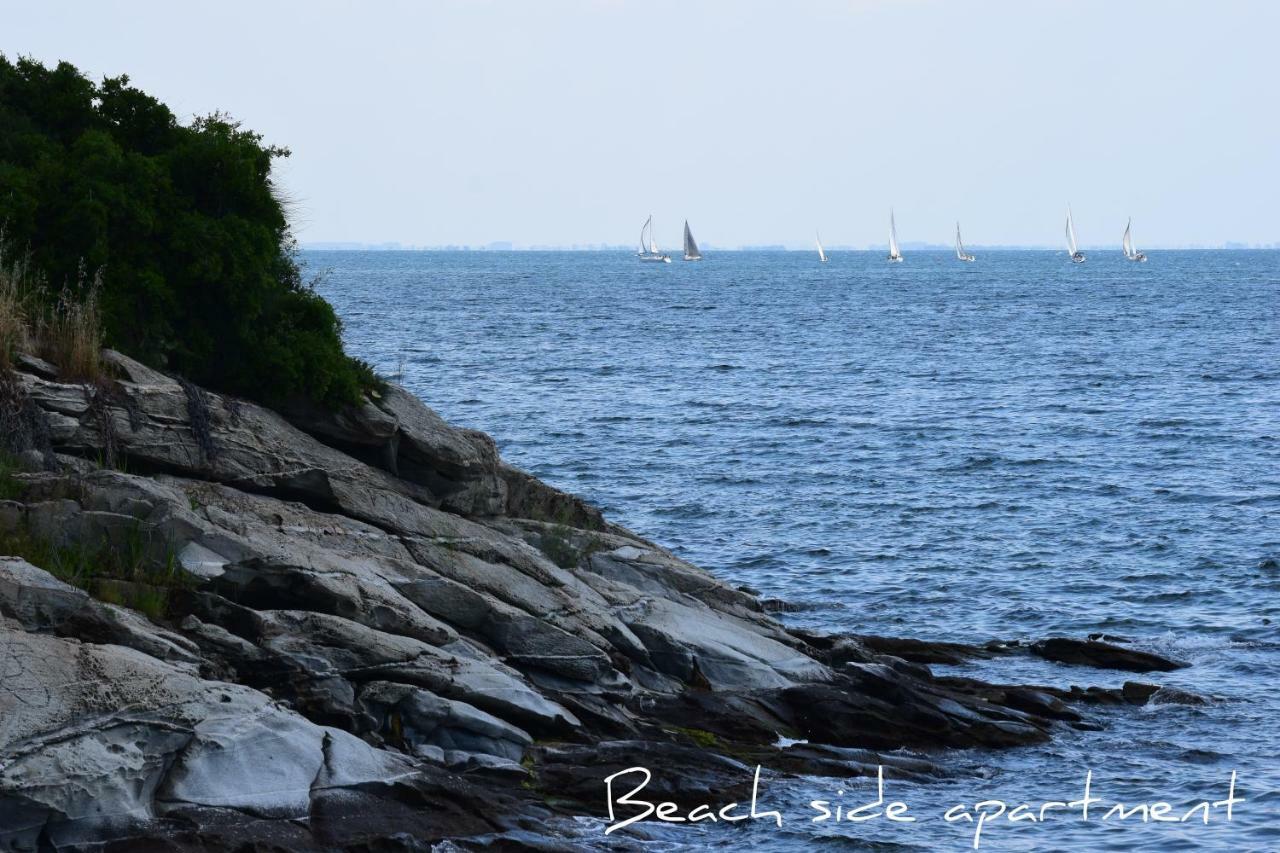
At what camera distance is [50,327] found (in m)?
17.1

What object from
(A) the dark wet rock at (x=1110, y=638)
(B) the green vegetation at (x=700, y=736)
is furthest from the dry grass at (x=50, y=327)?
(A) the dark wet rock at (x=1110, y=638)

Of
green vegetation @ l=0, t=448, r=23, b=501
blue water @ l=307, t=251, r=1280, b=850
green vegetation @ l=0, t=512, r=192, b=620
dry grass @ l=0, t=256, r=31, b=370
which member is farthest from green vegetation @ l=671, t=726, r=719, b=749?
dry grass @ l=0, t=256, r=31, b=370

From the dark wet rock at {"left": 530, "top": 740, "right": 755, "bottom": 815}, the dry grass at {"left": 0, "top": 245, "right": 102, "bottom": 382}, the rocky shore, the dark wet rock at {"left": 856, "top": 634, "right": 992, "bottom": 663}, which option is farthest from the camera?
the dark wet rock at {"left": 856, "top": 634, "right": 992, "bottom": 663}

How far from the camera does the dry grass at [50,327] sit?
658 inches

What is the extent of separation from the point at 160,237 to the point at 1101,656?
14370 mm

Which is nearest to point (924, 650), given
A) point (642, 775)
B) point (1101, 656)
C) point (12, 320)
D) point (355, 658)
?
point (1101, 656)

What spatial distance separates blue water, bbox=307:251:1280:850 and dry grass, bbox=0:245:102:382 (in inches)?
346

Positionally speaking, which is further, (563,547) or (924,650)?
(924,650)

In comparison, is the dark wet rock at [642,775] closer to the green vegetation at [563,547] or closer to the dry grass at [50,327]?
the green vegetation at [563,547]

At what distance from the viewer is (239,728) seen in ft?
39.0

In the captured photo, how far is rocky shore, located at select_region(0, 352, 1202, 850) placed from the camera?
11594 mm

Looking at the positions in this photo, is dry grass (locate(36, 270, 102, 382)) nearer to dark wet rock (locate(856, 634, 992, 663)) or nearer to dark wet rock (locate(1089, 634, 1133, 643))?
dark wet rock (locate(856, 634, 992, 663))

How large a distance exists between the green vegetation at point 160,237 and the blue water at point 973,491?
9.15m

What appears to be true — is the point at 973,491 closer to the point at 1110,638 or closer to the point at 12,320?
the point at 1110,638
